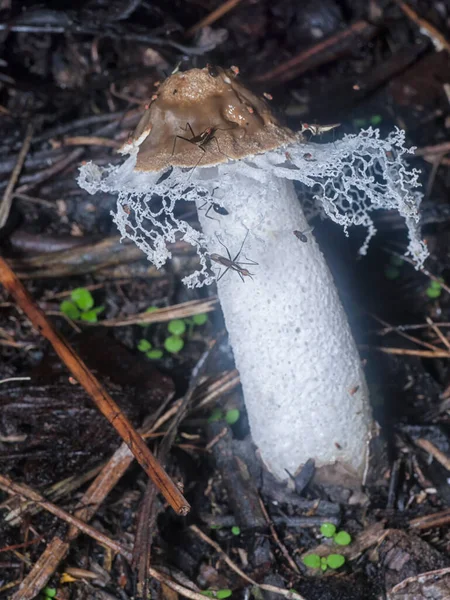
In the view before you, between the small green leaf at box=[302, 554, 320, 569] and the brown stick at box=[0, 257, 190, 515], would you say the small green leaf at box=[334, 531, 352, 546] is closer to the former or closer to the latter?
the small green leaf at box=[302, 554, 320, 569]

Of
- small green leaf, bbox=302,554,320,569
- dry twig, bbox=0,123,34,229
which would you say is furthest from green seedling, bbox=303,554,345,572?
dry twig, bbox=0,123,34,229

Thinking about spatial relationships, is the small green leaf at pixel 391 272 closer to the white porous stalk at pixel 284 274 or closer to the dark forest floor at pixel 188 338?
the dark forest floor at pixel 188 338

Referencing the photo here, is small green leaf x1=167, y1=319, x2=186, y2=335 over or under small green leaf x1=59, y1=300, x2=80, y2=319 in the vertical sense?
under

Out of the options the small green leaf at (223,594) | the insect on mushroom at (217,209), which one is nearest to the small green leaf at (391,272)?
the insect on mushroom at (217,209)

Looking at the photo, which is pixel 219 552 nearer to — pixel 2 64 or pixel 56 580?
pixel 56 580

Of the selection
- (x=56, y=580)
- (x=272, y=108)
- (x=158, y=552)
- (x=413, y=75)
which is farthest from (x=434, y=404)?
(x=413, y=75)

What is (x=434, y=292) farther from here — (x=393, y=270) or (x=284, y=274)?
(x=284, y=274)

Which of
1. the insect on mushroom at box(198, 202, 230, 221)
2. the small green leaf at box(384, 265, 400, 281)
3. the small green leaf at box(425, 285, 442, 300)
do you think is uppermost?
the insect on mushroom at box(198, 202, 230, 221)
